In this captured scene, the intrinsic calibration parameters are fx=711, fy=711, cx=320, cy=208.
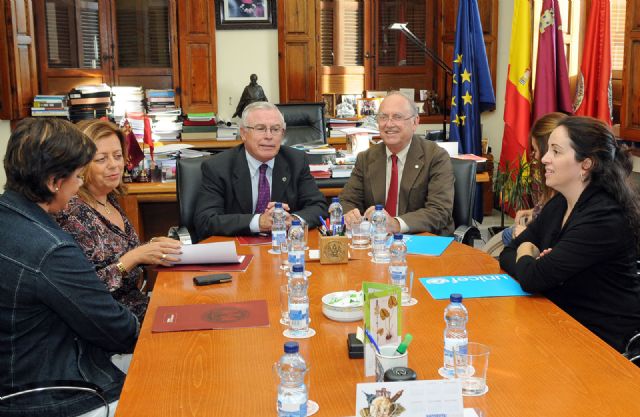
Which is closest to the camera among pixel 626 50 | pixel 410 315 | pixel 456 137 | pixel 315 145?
pixel 410 315

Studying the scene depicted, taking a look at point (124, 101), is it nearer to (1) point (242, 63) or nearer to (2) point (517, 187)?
(1) point (242, 63)

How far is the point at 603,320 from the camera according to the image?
82.1 inches

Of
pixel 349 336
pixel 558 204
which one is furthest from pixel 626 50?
pixel 349 336

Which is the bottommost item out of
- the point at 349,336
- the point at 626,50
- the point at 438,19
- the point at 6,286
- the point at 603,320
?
the point at 603,320

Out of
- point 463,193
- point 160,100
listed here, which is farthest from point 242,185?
point 160,100

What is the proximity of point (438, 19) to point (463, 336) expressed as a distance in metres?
5.36

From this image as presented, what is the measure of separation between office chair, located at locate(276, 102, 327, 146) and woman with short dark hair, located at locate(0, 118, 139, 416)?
10.6 ft

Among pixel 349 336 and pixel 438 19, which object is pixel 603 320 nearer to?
pixel 349 336

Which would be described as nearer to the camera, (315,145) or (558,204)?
(558,204)

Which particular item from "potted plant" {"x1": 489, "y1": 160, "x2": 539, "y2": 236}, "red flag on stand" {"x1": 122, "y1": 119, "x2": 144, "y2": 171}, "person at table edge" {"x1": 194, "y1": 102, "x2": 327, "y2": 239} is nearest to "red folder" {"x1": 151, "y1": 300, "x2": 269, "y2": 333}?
"person at table edge" {"x1": 194, "y1": 102, "x2": 327, "y2": 239}

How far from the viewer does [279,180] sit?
3.19 metres

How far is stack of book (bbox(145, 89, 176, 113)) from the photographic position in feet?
20.3

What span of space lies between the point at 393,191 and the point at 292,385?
2.06 metres

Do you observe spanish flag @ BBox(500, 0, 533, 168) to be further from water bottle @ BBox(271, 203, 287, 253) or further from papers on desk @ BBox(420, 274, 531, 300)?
papers on desk @ BBox(420, 274, 531, 300)
